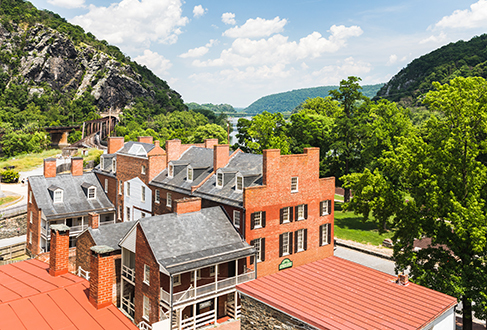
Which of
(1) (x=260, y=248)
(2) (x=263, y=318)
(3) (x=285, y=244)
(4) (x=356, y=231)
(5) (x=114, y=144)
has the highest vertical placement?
(5) (x=114, y=144)

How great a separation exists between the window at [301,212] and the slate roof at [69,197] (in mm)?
25111

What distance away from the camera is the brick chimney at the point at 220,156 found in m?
33.8

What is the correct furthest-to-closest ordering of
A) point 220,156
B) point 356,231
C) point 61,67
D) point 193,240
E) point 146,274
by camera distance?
point 61,67
point 356,231
point 220,156
point 193,240
point 146,274

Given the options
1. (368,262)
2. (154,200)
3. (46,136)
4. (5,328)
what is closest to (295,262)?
(368,262)

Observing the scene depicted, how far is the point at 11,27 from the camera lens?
6850 inches

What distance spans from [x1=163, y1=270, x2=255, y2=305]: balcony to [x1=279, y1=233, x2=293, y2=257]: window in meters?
3.74

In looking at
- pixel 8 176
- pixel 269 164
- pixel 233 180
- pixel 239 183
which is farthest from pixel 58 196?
pixel 8 176

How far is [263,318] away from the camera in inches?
609

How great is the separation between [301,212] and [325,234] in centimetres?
427

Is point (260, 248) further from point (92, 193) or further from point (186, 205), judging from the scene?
point (92, 193)

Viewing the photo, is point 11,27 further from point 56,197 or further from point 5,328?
point 5,328

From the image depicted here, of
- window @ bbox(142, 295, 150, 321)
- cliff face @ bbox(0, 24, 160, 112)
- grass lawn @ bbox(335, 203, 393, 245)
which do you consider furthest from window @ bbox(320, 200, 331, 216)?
cliff face @ bbox(0, 24, 160, 112)

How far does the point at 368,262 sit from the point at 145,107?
160437 mm

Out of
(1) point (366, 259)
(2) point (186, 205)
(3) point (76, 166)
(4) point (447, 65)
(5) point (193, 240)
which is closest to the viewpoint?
(5) point (193, 240)
